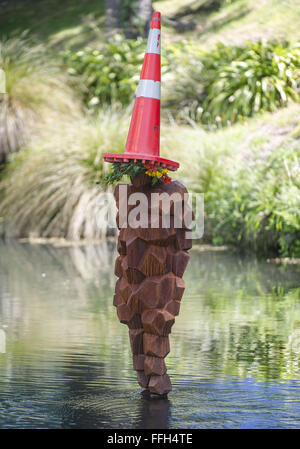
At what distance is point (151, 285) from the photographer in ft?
14.5

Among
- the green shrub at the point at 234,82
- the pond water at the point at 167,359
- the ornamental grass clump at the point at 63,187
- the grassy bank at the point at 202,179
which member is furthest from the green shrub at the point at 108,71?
the pond water at the point at 167,359

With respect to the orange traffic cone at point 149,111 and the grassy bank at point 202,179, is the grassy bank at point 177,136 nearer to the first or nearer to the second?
the grassy bank at point 202,179

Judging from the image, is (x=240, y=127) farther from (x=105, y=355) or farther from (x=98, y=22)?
(x=98, y=22)

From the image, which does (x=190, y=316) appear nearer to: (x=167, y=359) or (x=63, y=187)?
(x=167, y=359)

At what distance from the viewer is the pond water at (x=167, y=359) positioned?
14.1 ft

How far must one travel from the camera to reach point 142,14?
21.9 m

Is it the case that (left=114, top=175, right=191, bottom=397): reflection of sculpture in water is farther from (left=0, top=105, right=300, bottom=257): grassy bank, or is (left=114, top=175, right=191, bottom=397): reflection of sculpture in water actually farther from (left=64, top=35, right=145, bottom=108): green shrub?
(left=64, top=35, right=145, bottom=108): green shrub

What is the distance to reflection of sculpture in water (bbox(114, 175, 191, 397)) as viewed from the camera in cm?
442

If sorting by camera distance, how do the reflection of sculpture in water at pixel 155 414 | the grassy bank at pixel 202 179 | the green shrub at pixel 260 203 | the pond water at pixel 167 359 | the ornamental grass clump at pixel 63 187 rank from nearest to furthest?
1. the reflection of sculpture in water at pixel 155 414
2. the pond water at pixel 167 359
3. the green shrub at pixel 260 203
4. the grassy bank at pixel 202 179
5. the ornamental grass clump at pixel 63 187

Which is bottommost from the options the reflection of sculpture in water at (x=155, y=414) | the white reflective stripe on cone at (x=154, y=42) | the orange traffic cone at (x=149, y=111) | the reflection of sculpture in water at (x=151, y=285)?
the reflection of sculpture in water at (x=155, y=414)

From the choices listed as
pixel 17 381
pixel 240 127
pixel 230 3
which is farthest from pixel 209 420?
pixel 230 3

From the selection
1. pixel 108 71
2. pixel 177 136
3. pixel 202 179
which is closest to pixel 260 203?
pixel 202 179

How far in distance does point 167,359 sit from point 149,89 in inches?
76.9

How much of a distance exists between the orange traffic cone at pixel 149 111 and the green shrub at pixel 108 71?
12926 mm
